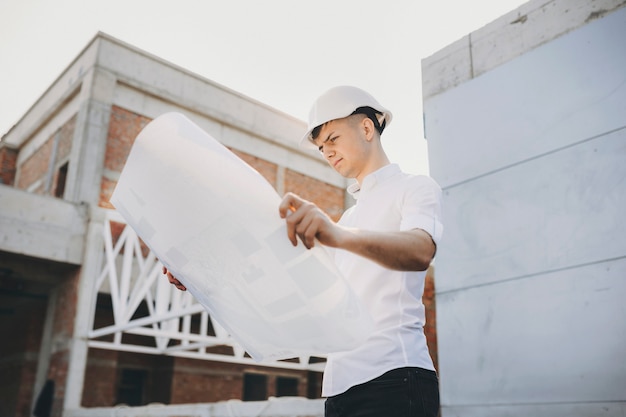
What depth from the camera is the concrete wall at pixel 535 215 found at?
8.54ft

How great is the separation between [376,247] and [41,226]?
29.6ft

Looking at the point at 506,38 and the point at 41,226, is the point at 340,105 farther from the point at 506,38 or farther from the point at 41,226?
the point at 41,226

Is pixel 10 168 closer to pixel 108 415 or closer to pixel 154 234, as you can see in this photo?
pixel 108 415

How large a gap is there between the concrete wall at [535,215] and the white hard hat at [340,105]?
1.60m

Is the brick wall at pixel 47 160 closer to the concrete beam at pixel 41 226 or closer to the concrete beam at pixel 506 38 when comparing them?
the concrete beam at pixel 41 226

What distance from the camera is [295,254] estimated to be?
3.74 ft

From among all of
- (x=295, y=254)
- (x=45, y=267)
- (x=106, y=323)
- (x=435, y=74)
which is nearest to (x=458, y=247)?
(x=435, y=74)

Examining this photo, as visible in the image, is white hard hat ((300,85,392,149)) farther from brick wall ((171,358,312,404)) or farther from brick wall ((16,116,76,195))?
brick wall ((171,358,312,404))

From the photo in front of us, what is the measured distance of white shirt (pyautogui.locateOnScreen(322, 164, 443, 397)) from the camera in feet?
4.38

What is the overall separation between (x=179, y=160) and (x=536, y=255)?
2.24 metres

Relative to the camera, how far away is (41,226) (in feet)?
29.3

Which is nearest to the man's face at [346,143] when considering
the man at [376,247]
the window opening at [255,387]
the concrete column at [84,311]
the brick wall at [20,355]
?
the man at [376,247]

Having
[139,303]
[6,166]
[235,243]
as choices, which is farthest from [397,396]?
[6,166]

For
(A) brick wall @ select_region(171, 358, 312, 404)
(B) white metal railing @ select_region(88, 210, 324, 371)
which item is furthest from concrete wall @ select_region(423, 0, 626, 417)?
(A) brick wall @ select_region(171, 358, 312, 404)
